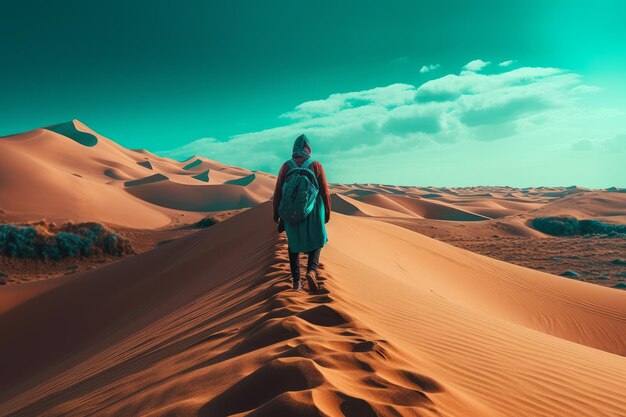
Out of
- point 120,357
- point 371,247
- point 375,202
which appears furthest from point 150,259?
point 375,202

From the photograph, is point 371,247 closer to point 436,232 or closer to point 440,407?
point 440,407

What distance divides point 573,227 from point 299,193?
3077 centimetres

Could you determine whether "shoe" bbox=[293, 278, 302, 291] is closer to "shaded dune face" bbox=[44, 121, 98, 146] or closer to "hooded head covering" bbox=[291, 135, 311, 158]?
"hooded head covering" bbox=[291, 135, 311, 158]

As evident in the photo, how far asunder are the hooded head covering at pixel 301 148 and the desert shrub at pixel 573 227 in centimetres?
2905

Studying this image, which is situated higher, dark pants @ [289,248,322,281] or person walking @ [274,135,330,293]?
person walking @ [274,135,330,293]

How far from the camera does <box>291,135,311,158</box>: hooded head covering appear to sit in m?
4.62

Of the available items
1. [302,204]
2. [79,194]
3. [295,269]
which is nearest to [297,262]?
[295,269]

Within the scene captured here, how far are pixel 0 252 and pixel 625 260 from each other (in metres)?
26.4

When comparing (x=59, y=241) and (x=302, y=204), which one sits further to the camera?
(x=59, y=241)

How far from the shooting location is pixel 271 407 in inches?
67.3

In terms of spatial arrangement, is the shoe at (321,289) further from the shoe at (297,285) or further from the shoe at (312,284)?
the shoe at (297,285)

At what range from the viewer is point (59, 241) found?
18047 mm

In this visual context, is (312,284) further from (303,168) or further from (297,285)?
(303,168)

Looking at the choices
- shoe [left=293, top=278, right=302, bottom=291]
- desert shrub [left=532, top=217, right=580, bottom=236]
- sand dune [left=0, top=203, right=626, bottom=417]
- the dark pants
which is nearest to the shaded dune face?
desert shrub [left=532, top=217, right=580, bottom=236]
